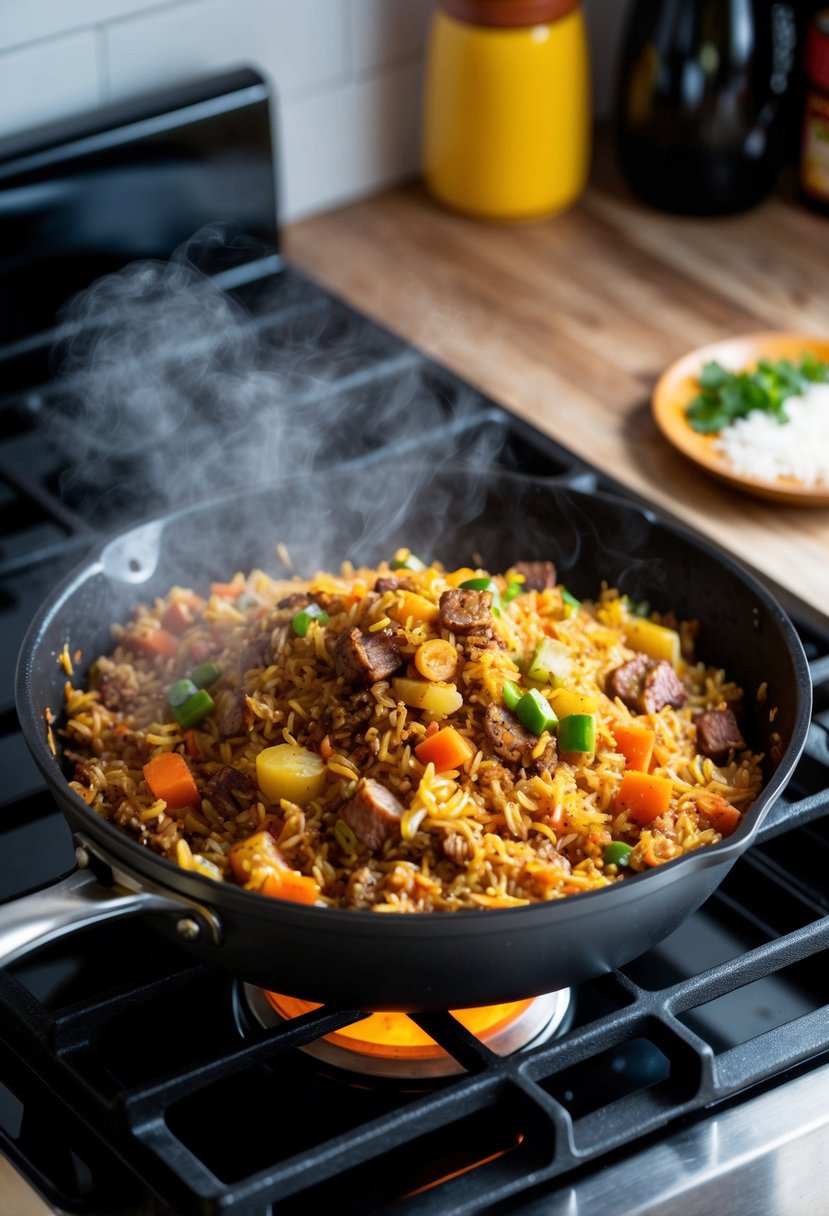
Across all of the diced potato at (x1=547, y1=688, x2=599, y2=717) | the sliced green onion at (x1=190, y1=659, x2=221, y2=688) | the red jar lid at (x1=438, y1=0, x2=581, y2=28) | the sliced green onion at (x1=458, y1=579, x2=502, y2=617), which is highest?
the red jar lid at (x1=438, y1=0, x2=581, y2=28)

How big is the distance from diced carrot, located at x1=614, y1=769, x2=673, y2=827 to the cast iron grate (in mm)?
133

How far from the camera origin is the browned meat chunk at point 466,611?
4.31 ft

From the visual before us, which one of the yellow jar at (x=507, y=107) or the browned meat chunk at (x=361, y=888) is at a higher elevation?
the yellow jar at (x=507, y=107)

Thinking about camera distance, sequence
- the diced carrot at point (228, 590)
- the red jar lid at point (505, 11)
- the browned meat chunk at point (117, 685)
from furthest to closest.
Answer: the red jar lid at point (505, 11) < the diced carrot at point (228, 590) < the browned meat chunk at point (117, 685)

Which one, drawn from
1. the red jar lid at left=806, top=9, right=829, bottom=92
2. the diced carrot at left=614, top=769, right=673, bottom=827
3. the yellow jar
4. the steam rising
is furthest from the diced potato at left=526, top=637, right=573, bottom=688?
the red jar lid at left=806, top=9, right=829, bottom=92

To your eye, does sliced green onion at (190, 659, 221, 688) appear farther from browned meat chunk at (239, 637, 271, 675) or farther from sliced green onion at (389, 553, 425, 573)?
sliced green onion at (389, 553, 425, 573)

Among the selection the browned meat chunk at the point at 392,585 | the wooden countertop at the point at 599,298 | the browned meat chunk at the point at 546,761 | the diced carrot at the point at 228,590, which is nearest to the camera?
the browned meat chunk at the point at 546,761

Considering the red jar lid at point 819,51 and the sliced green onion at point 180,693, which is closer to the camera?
the sliced green onion at point 180,693

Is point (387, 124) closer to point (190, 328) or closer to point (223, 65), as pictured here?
point (223, 65)

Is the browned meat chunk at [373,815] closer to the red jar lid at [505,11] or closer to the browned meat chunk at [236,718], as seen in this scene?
the browned meat chunk at [236,718]

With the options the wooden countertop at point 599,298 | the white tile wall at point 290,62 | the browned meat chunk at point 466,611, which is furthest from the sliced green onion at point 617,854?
the white tile wall at point 290,62

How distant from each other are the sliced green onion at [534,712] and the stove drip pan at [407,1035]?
23 cm

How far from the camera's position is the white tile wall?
2133 millimetres

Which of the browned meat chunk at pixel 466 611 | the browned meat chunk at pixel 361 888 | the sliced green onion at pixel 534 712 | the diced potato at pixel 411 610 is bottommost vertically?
the browned meat chunk at pixel 361 888
